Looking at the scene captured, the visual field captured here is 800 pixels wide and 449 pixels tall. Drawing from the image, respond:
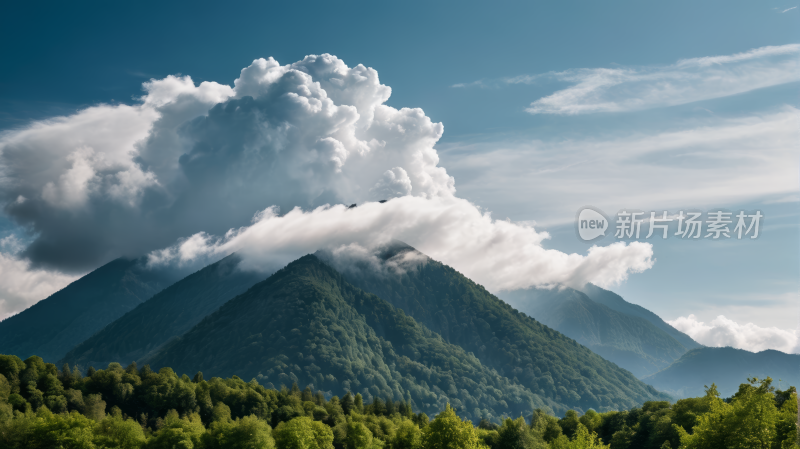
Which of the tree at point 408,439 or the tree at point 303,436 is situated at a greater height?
the tree at point 303,436

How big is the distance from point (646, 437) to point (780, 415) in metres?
92.8

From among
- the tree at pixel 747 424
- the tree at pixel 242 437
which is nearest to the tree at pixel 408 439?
the tree at pixel 242 437

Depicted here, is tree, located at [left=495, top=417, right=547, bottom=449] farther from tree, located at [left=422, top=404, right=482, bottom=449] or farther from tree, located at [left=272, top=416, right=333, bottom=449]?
tree, located at [left=422, top=404, right=482, bottom=449]

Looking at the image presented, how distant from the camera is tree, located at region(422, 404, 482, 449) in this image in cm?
12550

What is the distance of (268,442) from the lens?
169000 millimetres

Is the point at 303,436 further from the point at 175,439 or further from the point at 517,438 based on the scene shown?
the point at 517,438

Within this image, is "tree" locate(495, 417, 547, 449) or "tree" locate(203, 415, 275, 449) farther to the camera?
"tree" locate(495, 417, 547, 449)

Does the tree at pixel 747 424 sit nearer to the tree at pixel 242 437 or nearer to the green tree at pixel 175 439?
the tree at pixel 242 437

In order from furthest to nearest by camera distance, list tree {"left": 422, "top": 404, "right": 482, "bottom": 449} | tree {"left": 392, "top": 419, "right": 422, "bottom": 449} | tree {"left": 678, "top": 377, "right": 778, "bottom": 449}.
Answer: tree {"left": 392, "top": 419, "right": 422, "bottom": 449}
tree {"left": 422, "top": 404, "right": 482, "bottom": 449}
tree {"left": 678, "top": 377, "right": 778, "bottom": 449}

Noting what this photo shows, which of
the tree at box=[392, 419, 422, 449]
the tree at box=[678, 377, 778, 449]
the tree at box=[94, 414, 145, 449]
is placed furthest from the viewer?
the tree at box=[392, 419, 422, 449]

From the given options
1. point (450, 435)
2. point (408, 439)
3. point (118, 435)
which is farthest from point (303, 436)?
point (450, 435)

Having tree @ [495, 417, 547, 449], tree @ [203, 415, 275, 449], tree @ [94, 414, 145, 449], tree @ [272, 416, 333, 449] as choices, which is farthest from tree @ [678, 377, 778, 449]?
tree @ [94, 414, 145, 449]

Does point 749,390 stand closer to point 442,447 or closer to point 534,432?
point 442,447

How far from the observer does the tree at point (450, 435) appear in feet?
412
